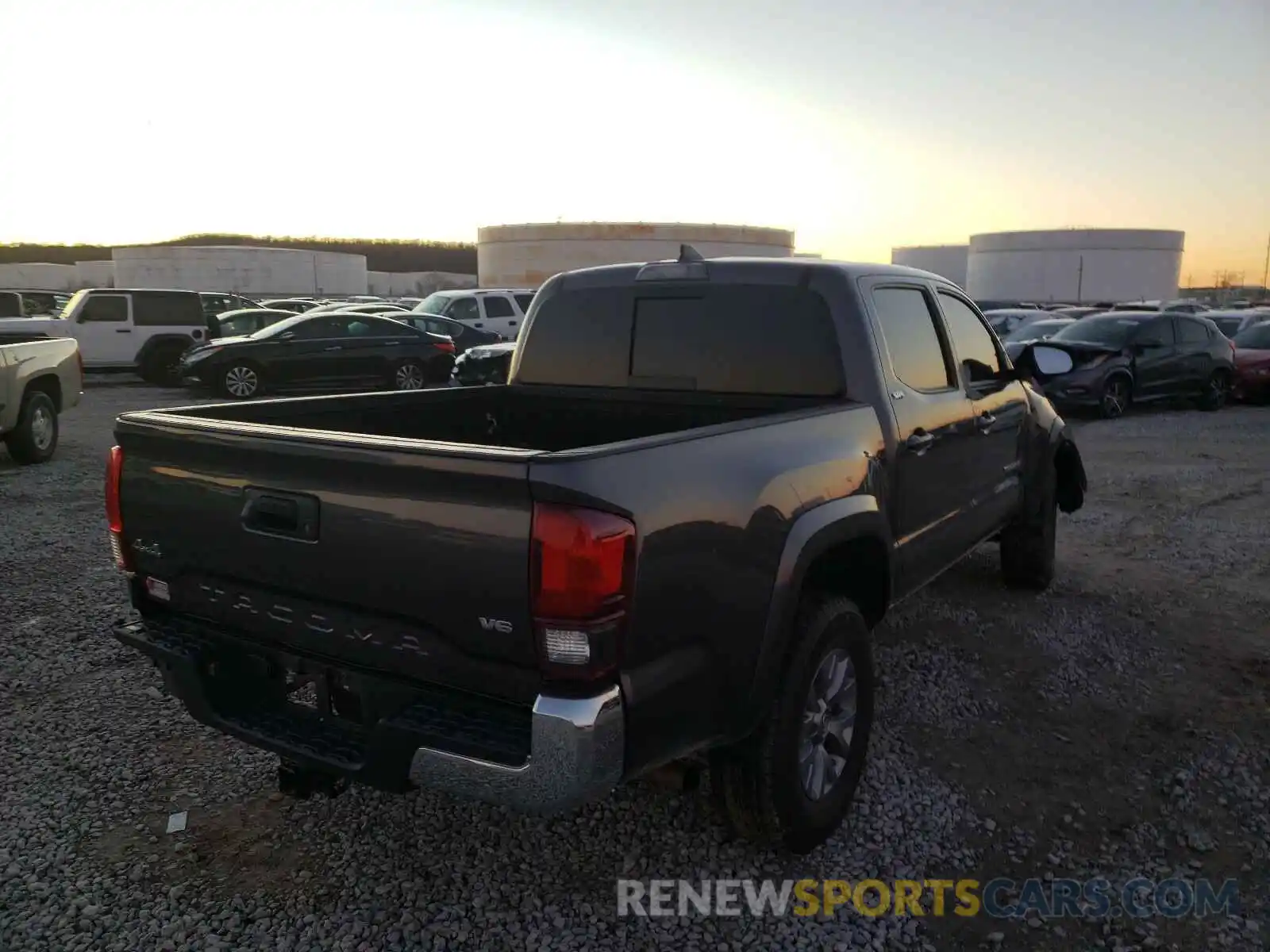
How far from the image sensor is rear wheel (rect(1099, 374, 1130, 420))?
14914 millimetres

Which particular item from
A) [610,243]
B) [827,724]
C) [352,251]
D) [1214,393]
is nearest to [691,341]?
[827,724]

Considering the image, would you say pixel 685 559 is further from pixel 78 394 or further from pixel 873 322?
pixel 78 394

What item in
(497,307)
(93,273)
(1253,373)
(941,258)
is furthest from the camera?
(941,258)

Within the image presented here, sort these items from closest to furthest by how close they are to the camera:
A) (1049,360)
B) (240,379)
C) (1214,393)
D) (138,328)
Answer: (1049,360)
(1214,393)
(240,379)
(138,328)

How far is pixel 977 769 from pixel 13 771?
383 cm

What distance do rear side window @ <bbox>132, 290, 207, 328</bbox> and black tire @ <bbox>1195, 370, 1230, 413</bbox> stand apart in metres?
19.3

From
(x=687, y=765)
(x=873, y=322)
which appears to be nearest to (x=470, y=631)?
(x=687, y=765)

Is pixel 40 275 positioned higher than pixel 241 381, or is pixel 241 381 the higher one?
pixel 40 275

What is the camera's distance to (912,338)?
162 inches

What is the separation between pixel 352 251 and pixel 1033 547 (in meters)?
136

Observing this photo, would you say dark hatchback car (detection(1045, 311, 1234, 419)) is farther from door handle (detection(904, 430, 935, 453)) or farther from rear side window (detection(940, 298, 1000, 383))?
door handle (detection(904, 430, 935, 453))

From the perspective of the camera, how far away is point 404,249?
138250mm

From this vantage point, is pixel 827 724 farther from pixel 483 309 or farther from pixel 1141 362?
pixel 483 309

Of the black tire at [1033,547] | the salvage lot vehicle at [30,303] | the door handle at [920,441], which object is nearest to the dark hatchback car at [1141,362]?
the black tire at [1033,547]
